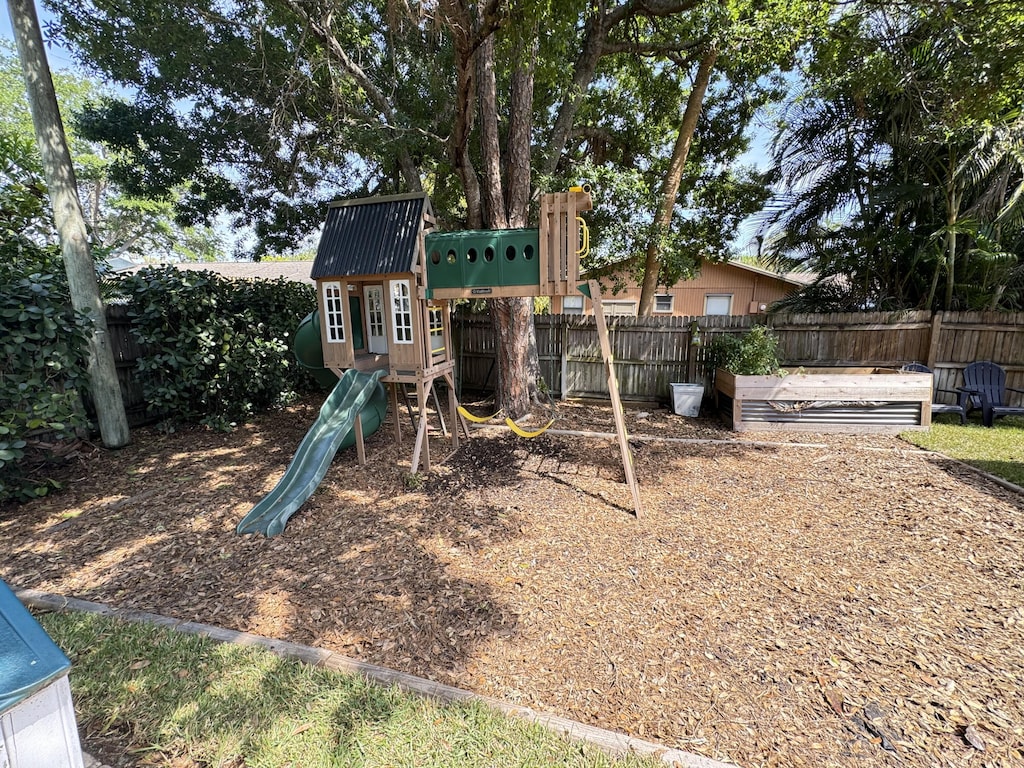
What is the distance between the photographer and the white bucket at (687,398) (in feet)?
24.8

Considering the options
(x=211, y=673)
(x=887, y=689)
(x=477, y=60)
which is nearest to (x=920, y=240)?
(x=477, y=60)

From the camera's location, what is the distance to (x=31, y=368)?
4195mm

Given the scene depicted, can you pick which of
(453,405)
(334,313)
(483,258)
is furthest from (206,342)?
(483,258)

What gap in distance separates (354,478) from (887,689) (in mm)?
4560

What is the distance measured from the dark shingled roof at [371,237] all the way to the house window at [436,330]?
804mm

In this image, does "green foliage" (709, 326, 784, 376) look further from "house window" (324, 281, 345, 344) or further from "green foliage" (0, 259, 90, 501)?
"green foliage" (0, 259, 90, 501)

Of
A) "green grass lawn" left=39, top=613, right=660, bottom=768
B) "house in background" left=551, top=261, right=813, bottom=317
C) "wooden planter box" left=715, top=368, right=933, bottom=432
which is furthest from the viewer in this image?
"house in background" left=551, top=261, right=813, bottom=317

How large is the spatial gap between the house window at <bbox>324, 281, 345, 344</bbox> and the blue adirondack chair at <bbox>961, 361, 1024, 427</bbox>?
8.97 metres

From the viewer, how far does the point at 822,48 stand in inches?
235

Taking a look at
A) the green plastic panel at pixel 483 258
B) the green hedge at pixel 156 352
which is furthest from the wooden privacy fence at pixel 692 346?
the green plastic panel at pixel 483 258

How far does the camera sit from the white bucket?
7.57 m

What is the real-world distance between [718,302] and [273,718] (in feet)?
61.6

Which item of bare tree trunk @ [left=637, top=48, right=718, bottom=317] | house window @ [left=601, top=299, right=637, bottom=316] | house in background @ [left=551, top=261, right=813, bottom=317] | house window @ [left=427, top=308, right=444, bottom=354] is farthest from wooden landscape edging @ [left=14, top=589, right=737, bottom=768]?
house window @ [left=601, top=299, right=637, bottom=316]

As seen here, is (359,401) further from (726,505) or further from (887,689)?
(887,689)
